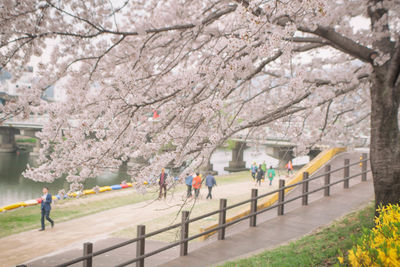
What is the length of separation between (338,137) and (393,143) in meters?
9.47

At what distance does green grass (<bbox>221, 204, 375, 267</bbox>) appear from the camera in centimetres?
545

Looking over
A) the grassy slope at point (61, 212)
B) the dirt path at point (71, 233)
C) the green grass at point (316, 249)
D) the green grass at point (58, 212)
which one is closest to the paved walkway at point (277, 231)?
the green grass at point (316, 249)

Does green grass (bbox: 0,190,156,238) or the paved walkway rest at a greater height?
the paved walkway

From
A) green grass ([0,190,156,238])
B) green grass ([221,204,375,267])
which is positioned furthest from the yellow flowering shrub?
green grass ([0,190,156,238])

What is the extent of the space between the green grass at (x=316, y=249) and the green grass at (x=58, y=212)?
7998mm

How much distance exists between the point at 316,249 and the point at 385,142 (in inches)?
97.6

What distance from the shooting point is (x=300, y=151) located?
10.7 metres

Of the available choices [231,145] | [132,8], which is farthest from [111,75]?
[231,145]

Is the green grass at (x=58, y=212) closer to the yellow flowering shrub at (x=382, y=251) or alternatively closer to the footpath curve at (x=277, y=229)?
the footpath curve at (x=277, y=229)

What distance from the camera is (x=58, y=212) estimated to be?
16234 millimetres

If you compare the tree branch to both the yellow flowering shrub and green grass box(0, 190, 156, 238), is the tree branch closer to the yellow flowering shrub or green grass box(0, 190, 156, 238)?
the yellow flowering shrub

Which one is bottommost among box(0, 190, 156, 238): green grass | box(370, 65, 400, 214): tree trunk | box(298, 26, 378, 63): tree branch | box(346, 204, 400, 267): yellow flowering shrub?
box(0, 190, 156, 238): green grass

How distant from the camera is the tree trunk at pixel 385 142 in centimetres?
638

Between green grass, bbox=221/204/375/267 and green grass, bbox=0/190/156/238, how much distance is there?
7998 mm
